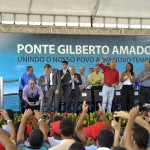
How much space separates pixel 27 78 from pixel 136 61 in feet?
15.4

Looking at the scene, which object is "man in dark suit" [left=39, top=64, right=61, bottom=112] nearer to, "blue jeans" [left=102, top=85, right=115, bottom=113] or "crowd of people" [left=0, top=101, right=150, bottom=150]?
"blue jeans" [left=102, top=85, right=115, bottom=113]

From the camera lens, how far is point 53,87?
10.5m

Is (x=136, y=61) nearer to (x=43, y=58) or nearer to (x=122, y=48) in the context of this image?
(x=122, y=48)

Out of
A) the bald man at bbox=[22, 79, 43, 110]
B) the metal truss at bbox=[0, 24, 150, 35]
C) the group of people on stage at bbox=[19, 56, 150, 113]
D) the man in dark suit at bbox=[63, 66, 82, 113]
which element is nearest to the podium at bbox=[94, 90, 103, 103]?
the group of people on stage at bbox=[19, 56, 150, 113]

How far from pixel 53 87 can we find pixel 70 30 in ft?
10.1

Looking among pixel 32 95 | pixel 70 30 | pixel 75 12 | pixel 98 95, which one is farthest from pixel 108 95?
pixel 75 12

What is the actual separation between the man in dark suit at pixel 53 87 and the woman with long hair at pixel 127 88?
67.9 inches

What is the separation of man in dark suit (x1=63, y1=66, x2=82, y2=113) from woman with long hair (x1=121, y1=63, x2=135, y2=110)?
1194mm

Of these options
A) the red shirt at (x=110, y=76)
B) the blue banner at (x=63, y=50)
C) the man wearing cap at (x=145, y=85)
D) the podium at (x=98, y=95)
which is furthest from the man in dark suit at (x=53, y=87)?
the blue banner at (x=63, y=50)

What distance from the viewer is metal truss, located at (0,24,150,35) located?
1253 centimetres

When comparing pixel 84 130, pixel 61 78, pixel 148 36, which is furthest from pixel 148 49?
pixel 84 130

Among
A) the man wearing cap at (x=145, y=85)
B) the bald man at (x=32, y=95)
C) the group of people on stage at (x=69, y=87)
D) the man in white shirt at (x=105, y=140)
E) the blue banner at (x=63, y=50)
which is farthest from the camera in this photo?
the blue banner at (x=63, y=50)

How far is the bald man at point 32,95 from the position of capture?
33.2 feet

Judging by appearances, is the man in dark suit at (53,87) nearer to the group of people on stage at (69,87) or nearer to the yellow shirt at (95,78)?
the group of people on stage at (69,87)
